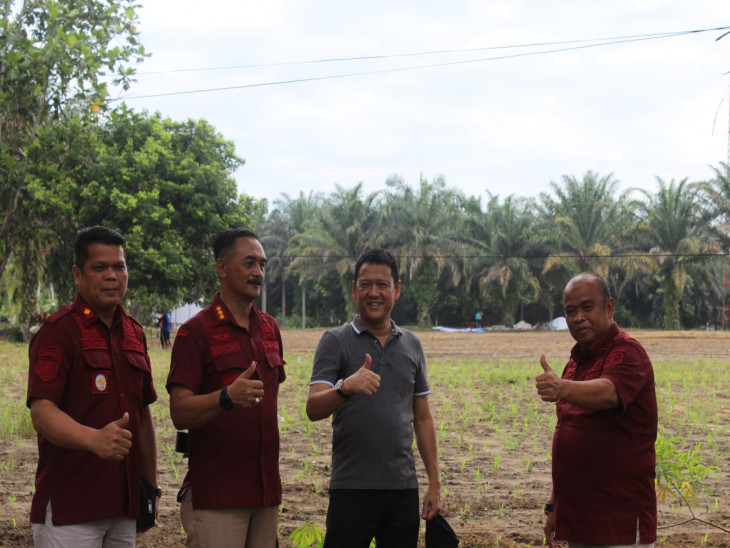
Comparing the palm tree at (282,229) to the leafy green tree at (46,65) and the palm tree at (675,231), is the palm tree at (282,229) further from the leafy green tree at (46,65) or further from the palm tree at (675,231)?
the leafy green tree at (46,65)

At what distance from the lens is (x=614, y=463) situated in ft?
10.0

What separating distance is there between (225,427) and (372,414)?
621mm

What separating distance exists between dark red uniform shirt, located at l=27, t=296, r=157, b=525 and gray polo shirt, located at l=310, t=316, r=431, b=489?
2.55 ft

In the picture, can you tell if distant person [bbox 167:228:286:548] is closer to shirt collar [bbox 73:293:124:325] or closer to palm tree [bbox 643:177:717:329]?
shirt collar [bbox 73:293:124:325]

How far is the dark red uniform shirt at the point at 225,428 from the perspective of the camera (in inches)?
120

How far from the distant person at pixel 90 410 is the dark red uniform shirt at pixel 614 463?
1.68 meters

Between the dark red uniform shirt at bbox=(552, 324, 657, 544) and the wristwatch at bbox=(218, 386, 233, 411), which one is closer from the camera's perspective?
the wristwatch at bbox=(218, 386, 233, 411)

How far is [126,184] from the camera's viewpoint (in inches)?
1014

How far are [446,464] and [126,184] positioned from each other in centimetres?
2057

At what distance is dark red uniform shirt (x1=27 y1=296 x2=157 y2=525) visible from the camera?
2.86 metres

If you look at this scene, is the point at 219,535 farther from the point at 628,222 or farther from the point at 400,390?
the point at 628,222

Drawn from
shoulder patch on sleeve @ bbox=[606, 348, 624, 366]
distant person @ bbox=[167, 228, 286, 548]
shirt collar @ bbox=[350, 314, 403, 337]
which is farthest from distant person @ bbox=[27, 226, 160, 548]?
shoulder patch on sleeve @ bbox=[606, 348, 624, 366]

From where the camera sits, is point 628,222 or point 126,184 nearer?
point 126,184

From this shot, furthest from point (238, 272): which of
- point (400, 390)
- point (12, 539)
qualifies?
point (12, 539)
